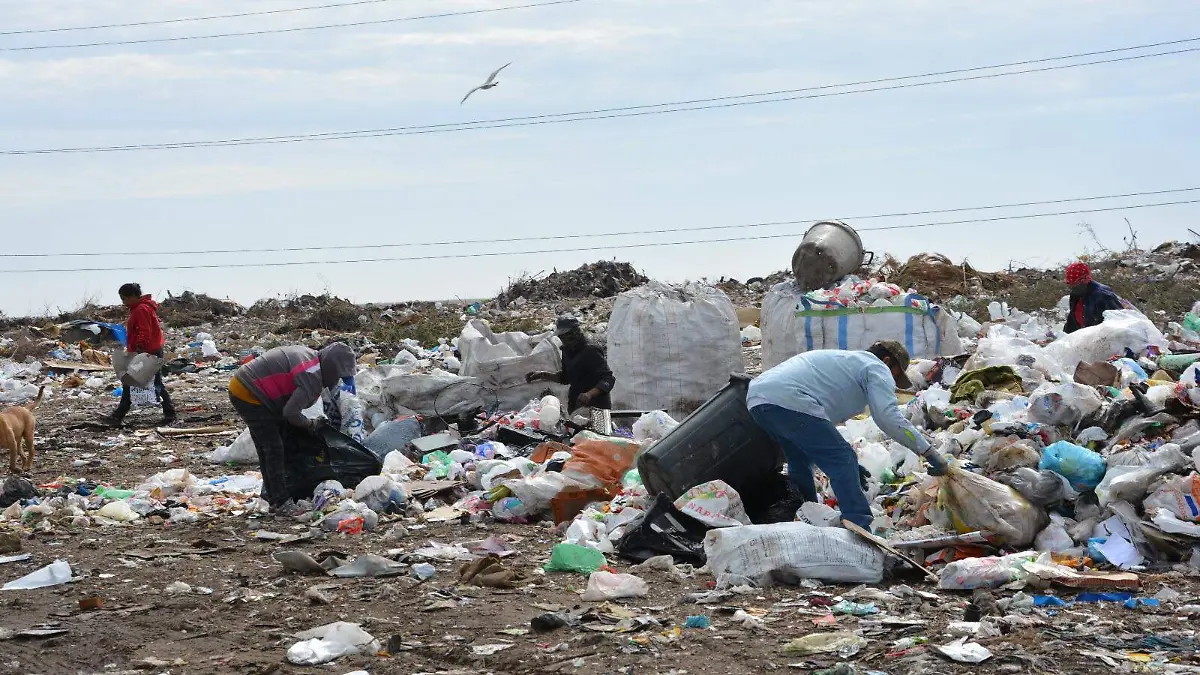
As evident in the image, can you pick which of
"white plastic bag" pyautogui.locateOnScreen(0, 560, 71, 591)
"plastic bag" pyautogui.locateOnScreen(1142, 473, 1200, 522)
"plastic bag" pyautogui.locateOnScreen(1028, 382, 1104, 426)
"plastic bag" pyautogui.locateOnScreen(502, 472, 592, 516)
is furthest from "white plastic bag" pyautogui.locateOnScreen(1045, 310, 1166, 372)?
"white plastic bag" pyautogui.locateOnScreen(0, 560, 71, 591)

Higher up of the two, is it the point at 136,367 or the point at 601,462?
the point at 136,367

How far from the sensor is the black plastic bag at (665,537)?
578 cm

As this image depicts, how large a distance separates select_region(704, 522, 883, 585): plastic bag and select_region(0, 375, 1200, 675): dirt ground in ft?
0.27

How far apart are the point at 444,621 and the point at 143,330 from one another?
7.97 metres

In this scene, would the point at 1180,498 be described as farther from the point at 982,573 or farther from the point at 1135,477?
the point at 982,573

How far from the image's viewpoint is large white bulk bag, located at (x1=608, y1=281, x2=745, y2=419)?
9742 mm

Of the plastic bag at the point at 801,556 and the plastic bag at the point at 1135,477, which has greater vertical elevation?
the plastic bag at the point at 1135,477

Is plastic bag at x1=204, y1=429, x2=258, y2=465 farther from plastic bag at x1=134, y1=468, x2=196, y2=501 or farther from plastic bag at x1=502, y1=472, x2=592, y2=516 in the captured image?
plastic bag at x1=502, y1=472, x2=592, y2=516

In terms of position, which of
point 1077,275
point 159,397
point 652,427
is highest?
point 1077,275

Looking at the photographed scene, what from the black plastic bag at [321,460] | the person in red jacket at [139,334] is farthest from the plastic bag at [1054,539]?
the person in red jacket at [139,334]

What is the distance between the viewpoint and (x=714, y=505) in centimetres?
592

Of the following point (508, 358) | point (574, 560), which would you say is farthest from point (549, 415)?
point (574, 560)

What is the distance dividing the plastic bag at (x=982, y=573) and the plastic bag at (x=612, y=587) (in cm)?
123

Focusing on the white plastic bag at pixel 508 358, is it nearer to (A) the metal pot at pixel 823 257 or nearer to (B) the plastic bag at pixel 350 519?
(A) the metal pot at pixel 823 257
